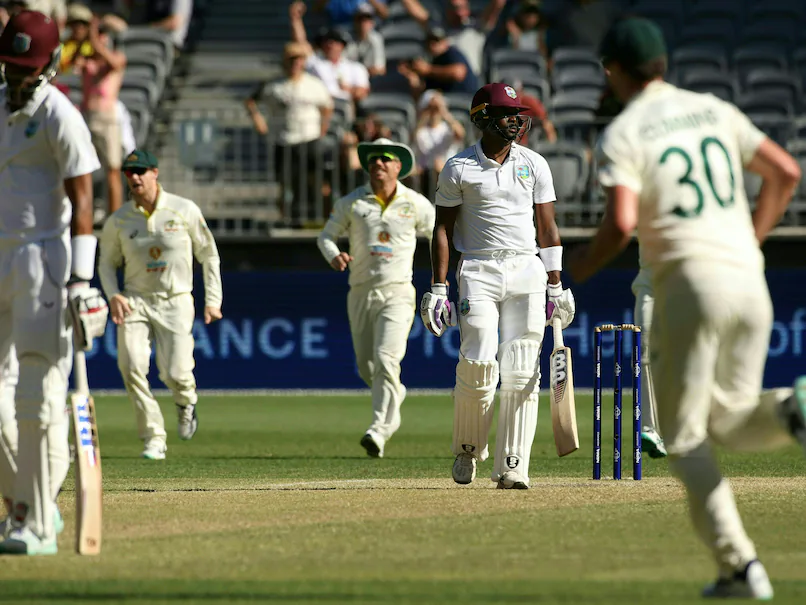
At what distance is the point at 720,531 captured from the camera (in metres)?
5.73

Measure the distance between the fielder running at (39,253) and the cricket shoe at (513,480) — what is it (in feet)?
11.0

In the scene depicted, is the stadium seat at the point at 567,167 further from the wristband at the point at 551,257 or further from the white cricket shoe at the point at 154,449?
the wristband at the point at 551,257

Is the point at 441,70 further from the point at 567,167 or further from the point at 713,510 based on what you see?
the point at 713,510

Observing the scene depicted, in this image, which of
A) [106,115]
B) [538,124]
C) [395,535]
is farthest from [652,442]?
[106,115]

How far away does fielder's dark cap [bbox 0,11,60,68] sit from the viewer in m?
6.88

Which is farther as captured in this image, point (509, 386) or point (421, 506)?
point (509, 386)

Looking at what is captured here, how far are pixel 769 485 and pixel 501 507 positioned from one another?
2034mm

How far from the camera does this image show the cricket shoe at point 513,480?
970cm

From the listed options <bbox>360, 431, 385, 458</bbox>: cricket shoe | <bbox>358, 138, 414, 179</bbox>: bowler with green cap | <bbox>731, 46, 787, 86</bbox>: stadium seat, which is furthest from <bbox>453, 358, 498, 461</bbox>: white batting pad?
<bbox>731, 46, 787, 86</bbox>: stadium seat

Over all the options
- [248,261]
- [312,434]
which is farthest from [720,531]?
[248,261]

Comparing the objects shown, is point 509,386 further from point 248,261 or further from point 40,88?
point 248,261

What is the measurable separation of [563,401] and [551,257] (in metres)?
0.91

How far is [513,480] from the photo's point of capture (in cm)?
970

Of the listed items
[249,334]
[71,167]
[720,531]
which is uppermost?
[71,167]
